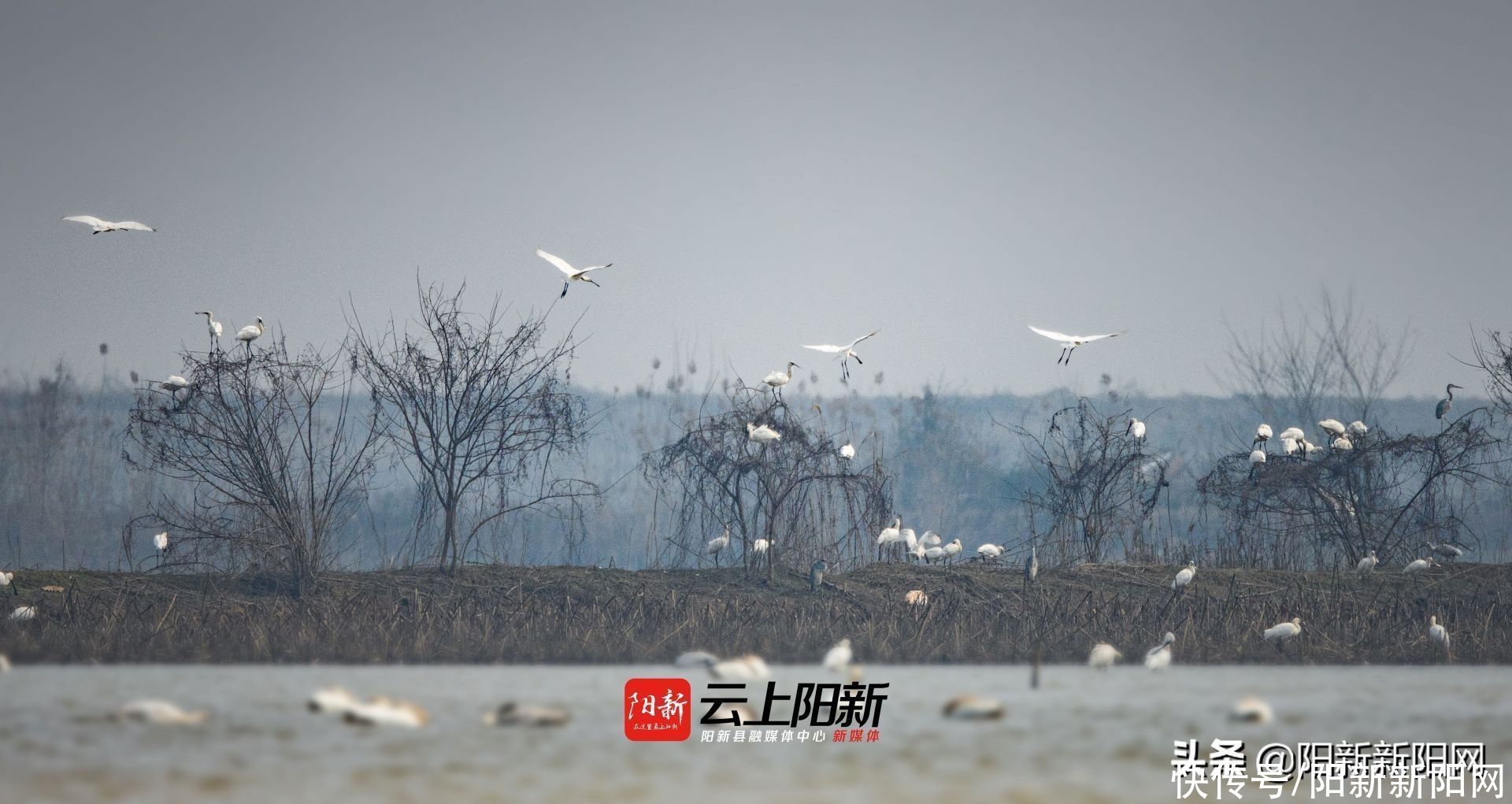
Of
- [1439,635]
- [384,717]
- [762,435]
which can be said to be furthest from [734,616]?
[384,717]

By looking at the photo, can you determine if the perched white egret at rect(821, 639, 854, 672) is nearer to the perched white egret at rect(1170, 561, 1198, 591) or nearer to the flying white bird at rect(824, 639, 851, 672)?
the flying white bird at rect(824, 639, 851, 672)

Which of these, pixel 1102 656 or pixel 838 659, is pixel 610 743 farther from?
pixel 1102 656

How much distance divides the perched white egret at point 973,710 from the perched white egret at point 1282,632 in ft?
21.2

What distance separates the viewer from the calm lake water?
657 cm

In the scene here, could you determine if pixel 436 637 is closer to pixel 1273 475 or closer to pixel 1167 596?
pixel 1167 596

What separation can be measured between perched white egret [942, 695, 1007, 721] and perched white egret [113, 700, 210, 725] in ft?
14.1

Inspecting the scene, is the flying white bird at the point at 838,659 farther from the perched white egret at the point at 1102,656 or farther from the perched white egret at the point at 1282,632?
the perched white egret at the point at 1282,632

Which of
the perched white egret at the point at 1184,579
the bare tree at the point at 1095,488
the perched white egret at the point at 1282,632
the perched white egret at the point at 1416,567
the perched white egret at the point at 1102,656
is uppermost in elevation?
the bare tree at the point at 1095,488

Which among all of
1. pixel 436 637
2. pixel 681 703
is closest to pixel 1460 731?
pixel 681 703

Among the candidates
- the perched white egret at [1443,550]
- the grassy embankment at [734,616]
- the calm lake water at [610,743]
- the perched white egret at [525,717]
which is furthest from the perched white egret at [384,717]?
the perched white egret at [1443,550]

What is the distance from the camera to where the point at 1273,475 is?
22.4 m

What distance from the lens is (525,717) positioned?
8.45 m

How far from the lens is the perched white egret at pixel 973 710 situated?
8.82 m

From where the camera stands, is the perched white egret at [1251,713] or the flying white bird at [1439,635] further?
the flying white bird at [1439,635]
